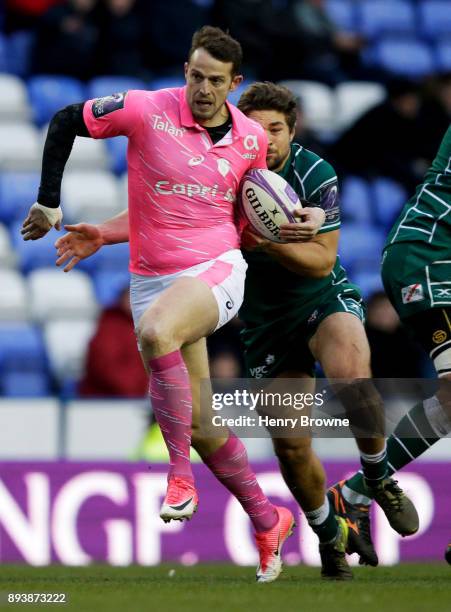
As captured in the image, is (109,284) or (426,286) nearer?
(426,286)

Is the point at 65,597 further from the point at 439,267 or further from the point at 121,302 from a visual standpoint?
the point at 121,302

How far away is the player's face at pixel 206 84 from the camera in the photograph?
712 cm

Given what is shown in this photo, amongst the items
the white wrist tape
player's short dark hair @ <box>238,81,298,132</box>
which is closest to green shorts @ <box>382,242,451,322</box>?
player's short dark hair @ <box>238,81,298,132</box>

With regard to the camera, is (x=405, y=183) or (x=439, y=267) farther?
(x=405, y=183)

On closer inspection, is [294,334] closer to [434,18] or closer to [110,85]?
[110,85]

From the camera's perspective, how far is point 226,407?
8.12 meters

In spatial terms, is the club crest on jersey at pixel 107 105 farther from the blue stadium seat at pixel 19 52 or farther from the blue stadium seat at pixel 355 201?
the blue stadium seat at pixel 19 52

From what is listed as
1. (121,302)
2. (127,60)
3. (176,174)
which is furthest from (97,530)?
(127,60)

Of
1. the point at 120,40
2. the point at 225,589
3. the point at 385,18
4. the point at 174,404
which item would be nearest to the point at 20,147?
the point at 120,40

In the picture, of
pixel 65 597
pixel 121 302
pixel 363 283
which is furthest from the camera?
pixel 363 283

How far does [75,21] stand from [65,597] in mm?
8816

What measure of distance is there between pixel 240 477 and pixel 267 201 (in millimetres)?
1343

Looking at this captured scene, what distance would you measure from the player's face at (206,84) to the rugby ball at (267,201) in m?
0.38

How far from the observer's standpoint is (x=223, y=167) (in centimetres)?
723
